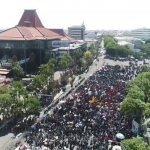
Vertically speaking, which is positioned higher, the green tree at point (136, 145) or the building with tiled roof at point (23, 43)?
the building with tiled roof at point (23, 43)

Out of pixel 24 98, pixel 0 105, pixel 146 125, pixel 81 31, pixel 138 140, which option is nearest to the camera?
pixel 138 140

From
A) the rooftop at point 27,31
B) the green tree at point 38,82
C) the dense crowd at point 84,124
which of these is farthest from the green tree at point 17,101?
the rooftop at point 27,31

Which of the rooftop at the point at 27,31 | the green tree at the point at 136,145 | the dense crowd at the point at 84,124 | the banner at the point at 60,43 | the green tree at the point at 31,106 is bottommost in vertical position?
the dense crowd at the point at 84,124

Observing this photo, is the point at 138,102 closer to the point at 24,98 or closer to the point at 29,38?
the point at 24,98

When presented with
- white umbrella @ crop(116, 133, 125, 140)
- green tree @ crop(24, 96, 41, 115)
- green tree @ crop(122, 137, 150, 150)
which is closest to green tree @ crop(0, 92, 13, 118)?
→ green tree @ crop(24, 96, 41, 115)

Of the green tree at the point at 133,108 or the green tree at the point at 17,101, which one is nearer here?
the green tree at the point at 133,108

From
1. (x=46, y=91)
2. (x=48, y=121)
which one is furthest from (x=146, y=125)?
(x=46, y=91)

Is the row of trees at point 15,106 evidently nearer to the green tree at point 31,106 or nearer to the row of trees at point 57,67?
the green tree at point 31,106

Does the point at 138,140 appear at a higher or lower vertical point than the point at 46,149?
higher

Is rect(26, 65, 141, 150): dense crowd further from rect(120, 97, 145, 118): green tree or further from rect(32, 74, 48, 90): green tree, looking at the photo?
rect(32, 74, 48, 90): green tree
